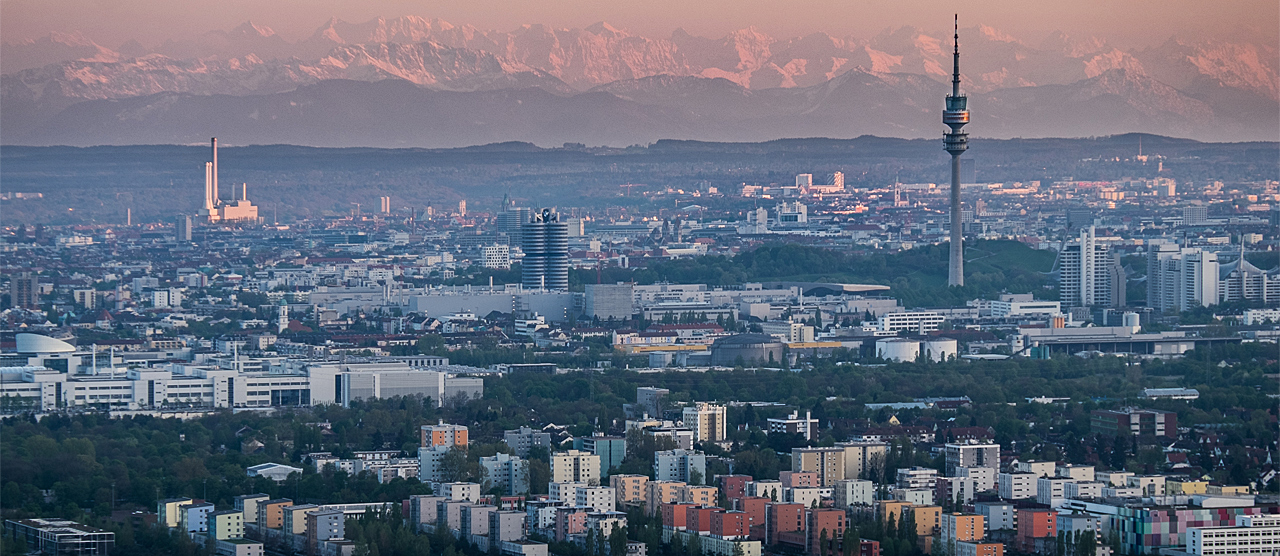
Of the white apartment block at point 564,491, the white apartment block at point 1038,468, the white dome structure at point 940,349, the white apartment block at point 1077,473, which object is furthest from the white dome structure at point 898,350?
the white apartment block at point 564,491

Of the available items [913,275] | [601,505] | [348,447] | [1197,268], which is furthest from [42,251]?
[601,505]

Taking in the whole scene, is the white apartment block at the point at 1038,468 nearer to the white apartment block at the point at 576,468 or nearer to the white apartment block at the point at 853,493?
the white apartment block at the point at 853,493

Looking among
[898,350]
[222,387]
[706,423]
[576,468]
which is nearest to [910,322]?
[898,350]

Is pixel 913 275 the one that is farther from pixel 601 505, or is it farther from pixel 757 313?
pixel 601 505

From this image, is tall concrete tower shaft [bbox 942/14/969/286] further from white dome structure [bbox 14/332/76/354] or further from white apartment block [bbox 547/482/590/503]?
white apartment block [bbox 547/482/590/503]

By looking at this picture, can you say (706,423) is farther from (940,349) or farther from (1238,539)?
(940,349)
